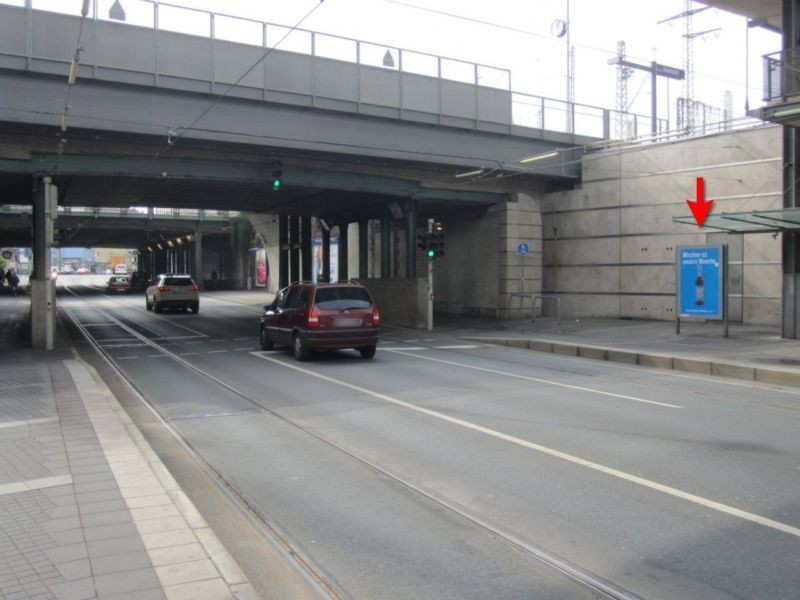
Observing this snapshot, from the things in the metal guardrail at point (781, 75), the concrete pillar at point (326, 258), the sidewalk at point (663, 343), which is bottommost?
the sidewalk at point (663, 343)

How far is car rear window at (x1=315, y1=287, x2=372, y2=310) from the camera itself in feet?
51.1

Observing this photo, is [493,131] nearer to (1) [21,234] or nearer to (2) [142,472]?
(2) [142,472]

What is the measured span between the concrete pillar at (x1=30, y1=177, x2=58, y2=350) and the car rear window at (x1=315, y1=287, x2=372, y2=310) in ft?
23.7

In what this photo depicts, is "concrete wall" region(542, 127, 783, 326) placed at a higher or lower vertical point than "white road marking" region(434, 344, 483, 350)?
Result: higher

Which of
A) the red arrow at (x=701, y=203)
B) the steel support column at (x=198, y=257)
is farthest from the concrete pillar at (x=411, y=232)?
the steel support column at (x=198, y=257)

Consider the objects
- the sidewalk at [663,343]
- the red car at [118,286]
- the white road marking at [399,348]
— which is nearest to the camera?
the sidewalk at [663,343]

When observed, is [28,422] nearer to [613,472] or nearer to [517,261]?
[613,472]

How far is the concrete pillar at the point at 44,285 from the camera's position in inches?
699

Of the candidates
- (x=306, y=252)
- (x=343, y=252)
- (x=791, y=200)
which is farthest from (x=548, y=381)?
(x=306, y=252)

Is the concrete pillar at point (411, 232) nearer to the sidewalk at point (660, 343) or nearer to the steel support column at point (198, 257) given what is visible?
the sidewalk at point (660, 343)

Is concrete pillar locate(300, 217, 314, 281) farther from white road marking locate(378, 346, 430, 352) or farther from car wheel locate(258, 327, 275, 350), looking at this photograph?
car wheel locate(258, 327, 275, 350)

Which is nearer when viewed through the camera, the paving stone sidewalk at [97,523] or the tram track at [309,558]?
the paving stone sidewalk at [97,523]

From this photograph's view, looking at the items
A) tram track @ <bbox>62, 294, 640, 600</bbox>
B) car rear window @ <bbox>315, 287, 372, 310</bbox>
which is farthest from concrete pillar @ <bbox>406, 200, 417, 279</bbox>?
tram track @ <bbox>62, 294, 640, 600</bbox>

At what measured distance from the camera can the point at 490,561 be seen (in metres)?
4.66
